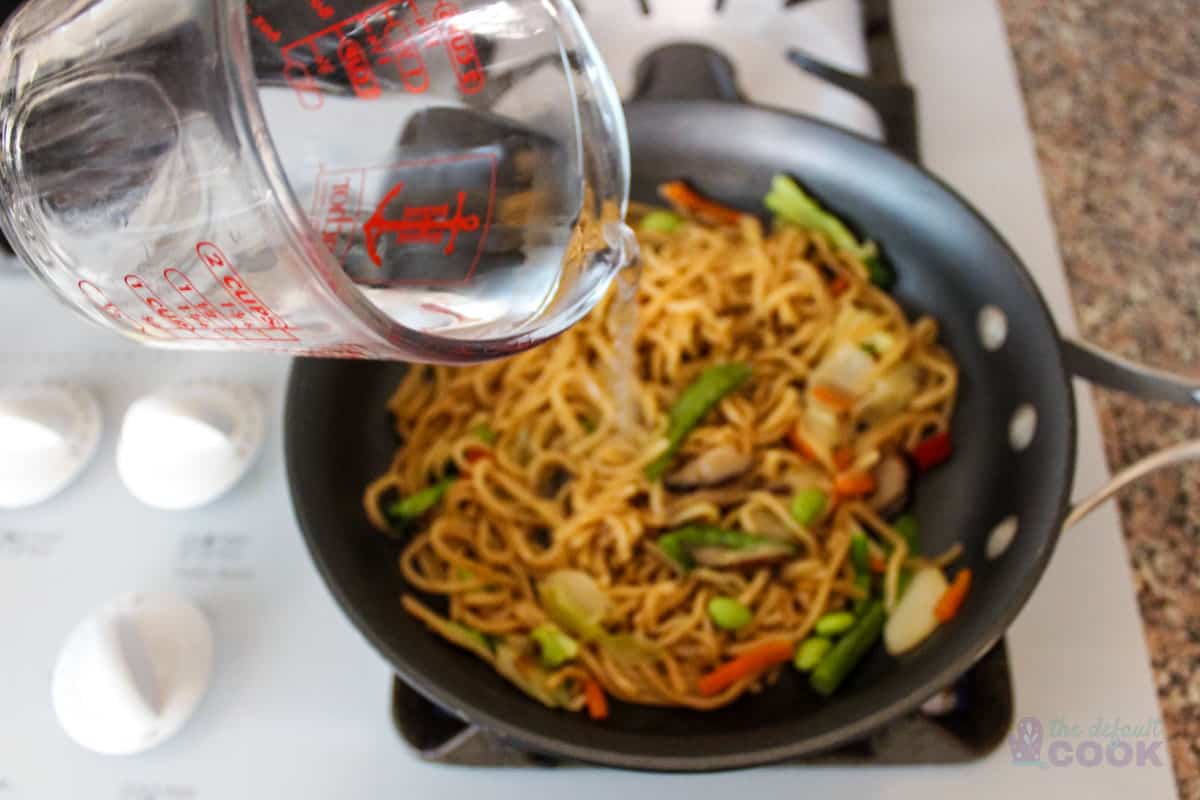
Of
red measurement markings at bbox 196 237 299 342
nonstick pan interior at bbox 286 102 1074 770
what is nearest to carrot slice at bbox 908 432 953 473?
nonstick pan interior at bbox 286 102 1074 770

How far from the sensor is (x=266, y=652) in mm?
1065

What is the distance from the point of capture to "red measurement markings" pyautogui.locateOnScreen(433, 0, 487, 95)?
917mm

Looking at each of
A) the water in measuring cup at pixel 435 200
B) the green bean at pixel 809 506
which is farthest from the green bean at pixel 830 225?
the water in measuring cup at pixel 435 200

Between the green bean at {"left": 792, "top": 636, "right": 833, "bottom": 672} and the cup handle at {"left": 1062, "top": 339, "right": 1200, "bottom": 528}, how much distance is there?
0.32 m

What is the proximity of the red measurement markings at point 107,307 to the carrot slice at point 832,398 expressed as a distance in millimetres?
868

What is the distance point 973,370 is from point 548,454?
62cm

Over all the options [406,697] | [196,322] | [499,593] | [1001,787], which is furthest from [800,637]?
[196,322]

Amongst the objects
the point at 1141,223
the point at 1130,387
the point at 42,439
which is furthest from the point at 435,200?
the point at 1141,223

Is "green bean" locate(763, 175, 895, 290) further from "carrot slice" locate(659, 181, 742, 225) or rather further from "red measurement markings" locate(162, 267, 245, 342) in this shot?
"red measurement markings" locate(162, 267, 245, 342)

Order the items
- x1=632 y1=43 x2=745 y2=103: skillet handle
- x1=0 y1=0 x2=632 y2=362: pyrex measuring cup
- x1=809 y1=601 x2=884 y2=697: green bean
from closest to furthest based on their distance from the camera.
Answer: x1=0 y1=0 x2=632 y2=362: pyrex measuring cup
x1=809 y1=601 x2=884 y2=697: green bean
x1=632 y1=43 x2=745 y2=103: skillet handle

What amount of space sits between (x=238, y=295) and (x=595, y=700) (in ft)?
2.11

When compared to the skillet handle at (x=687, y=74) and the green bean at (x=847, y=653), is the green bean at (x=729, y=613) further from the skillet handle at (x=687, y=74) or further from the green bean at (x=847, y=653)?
the skillet handle at (x=687, y=74)

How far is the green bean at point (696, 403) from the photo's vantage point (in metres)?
1.27

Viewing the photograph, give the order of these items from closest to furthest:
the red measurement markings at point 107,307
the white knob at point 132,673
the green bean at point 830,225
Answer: the red measurement markings at point 107,307 < the white knob at point 132,673 < the green bean at point 830,225
